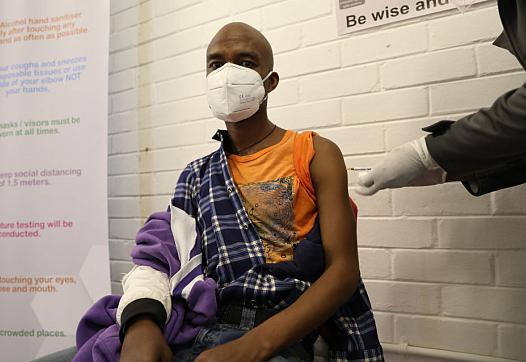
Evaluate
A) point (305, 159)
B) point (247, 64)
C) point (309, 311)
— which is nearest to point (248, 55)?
point (247, 64)

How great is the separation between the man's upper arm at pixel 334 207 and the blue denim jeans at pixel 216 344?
0.21 m

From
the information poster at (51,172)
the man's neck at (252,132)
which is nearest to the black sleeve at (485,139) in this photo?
the man's neck at (252,132)

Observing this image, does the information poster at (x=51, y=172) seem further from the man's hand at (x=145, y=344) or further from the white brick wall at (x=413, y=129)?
the man's hand at (x=145, y=344)

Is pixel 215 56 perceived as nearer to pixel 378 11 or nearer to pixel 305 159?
pixel 305 159

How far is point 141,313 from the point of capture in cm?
83

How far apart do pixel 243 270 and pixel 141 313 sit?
24cm

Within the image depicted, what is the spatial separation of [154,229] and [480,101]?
99 centimetres

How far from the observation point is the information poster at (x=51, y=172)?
63.2 inches

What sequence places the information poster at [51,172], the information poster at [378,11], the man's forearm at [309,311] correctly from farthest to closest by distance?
the information poster at [51,172], the information poster at [378,11], the man's forearm at [309,311]

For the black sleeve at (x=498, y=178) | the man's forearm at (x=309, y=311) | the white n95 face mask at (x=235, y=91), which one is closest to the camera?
the man's forearm at (x=309, y=311)

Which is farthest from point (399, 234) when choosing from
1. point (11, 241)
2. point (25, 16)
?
point (25, 16)

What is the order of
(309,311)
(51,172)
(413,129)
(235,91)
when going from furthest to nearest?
(51,172) < (413,129) < (235,91) < (309,311)

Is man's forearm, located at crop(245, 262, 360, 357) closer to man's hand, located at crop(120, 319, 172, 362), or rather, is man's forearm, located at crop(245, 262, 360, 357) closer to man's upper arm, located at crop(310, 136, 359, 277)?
man's upper arm, located at crop(310, 136, 359, 277)

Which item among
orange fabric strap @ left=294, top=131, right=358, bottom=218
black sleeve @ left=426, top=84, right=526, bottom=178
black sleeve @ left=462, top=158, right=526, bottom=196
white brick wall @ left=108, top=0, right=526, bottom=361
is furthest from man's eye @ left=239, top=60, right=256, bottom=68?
black sleeve @ left=462, top=158, right=526, bottom=196
